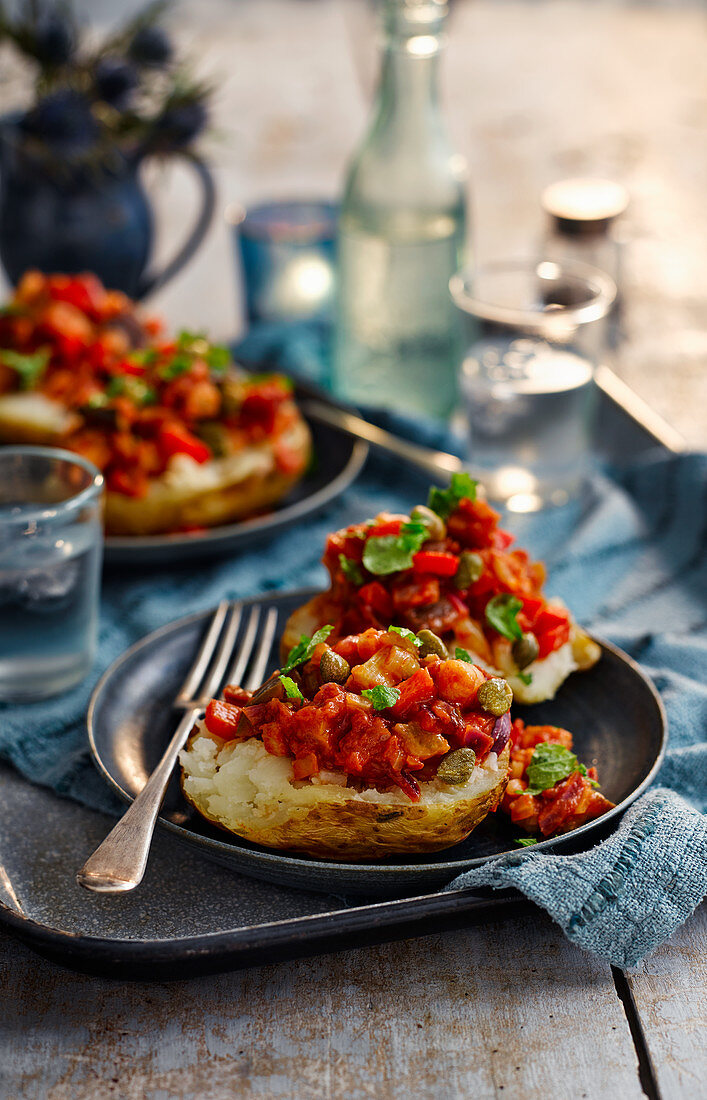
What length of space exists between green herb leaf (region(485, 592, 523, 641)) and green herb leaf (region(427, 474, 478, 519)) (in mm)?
182

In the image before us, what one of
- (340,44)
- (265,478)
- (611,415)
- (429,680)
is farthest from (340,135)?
(429,680)

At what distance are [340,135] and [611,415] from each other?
319cm

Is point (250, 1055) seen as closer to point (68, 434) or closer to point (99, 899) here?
point (99, 899)

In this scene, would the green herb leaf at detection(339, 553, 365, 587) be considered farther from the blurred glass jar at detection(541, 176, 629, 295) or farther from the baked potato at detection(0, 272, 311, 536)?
the blurred glass jar at detection(541, 176, 629, 295)

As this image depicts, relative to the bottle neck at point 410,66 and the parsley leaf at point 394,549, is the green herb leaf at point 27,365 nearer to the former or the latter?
the bottle neck at point 410,66

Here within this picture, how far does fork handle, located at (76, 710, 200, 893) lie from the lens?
1.55 metres

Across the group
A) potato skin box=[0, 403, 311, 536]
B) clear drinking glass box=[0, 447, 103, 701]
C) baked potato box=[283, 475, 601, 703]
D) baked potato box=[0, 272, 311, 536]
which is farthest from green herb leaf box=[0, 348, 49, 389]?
baked potato box=[283, 475, 601, 703]

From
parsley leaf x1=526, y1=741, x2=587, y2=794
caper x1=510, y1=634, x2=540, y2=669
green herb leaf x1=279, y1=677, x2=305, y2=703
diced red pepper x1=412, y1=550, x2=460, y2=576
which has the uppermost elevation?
green herb leaf x1=279, y1=677, x2=305, y2=703

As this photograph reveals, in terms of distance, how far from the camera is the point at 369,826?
1639mm

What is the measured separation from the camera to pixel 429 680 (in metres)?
1.68

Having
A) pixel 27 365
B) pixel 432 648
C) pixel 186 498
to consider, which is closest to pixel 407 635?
pixel 432 648

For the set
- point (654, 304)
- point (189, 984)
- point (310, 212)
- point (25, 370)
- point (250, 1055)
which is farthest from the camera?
point (654, 304)

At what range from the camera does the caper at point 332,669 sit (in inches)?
67.6

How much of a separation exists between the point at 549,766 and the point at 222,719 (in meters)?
0.50
